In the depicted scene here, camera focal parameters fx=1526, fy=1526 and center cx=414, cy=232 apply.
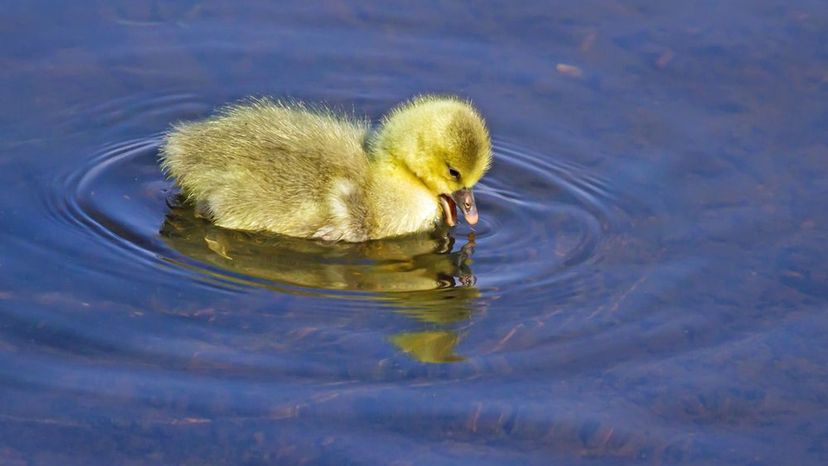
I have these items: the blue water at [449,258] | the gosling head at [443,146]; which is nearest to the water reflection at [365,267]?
the blue water at [449,258]

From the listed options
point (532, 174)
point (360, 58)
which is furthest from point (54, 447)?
point (360, 58)

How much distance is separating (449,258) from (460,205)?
32 cm

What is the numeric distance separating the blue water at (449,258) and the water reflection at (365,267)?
2 cm

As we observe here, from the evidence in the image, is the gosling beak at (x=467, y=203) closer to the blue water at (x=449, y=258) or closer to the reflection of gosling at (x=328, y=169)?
the reflection of gosling at (x=328, y=169)

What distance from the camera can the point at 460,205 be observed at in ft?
22.2

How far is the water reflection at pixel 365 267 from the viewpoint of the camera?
5.94 metres

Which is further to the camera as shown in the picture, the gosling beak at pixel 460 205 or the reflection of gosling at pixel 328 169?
the gosling beak at pixel 460 205

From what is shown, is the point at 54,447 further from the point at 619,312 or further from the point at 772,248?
the point at 772,248

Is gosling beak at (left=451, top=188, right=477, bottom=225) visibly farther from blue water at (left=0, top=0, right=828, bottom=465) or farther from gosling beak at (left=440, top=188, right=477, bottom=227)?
blue water at (left=0, top=0, right=828, bottom=465)

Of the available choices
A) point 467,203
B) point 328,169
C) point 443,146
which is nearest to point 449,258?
point 467,203

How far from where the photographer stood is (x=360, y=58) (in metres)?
8.14

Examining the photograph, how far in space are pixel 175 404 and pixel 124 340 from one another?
1.62ft

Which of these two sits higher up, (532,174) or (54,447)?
(532,174)

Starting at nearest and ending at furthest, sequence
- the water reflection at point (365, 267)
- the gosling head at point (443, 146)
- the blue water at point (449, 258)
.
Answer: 1. the blue water at point (449, 258)
2. the water reflection at point (365, 267)
3. the gosling head at point (443, 146)
